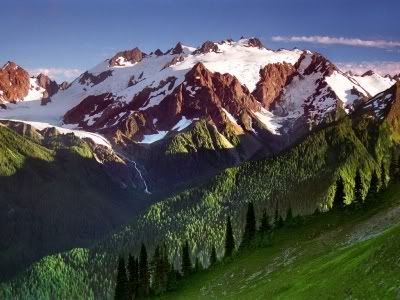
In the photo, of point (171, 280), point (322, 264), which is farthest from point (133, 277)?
point (322, 264)

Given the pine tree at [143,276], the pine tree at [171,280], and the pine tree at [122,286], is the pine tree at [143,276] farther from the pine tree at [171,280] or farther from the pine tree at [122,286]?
the pine tree at [171,280]

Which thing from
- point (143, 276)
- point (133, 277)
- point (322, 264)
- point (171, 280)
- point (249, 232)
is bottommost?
point (171, 280)

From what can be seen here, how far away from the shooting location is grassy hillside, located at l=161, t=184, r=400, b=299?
60281 mm

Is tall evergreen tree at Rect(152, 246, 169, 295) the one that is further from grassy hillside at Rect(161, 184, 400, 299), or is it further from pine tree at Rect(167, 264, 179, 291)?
grassy hillside at Rect(161, 184, 400, 299)

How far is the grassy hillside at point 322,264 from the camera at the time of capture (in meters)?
60.3

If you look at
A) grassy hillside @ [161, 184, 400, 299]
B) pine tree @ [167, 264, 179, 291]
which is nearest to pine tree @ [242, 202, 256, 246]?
Result: grassy hillside @ [161, 184, 400, 299]

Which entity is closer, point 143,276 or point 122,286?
point 122,286

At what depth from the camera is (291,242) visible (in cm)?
13300

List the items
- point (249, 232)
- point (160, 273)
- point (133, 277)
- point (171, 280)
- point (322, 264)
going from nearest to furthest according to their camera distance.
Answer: point (322, 264) < point (171, 280) < point (160, 273) < point (133, 277) < point (249, 232)

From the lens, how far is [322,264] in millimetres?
79000

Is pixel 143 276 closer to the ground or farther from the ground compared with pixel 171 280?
farther from the ground

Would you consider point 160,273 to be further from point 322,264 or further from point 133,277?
point 322,264

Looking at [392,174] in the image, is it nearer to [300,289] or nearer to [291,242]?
[291,242]

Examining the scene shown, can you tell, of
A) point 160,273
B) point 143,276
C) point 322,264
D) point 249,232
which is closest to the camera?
point 322,264
